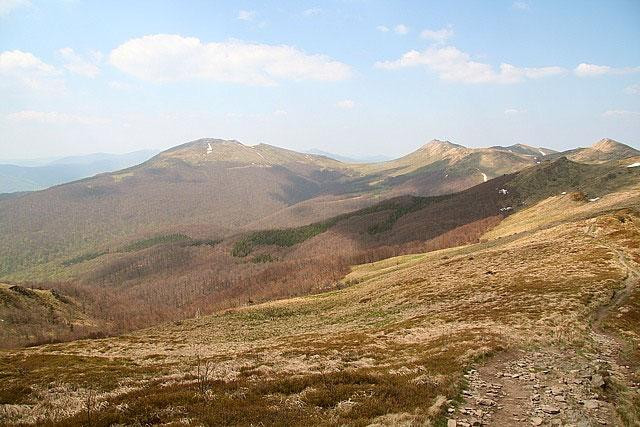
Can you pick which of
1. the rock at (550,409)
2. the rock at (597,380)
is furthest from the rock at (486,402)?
the rock at (597,380)

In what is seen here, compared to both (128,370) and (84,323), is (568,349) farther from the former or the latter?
(84,323)

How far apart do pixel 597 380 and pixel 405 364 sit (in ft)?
45.0

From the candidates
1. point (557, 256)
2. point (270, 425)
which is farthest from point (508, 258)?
point (270, 425)

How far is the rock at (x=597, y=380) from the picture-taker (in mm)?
24261

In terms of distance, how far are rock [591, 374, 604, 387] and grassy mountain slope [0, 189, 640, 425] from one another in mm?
285

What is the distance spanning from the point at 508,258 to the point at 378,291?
32260 mm

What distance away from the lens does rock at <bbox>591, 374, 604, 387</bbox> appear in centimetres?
2426

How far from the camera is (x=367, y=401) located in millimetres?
21578

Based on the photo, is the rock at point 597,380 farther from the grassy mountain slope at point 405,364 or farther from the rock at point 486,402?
the rock at point 486,402

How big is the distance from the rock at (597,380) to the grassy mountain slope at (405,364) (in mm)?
285

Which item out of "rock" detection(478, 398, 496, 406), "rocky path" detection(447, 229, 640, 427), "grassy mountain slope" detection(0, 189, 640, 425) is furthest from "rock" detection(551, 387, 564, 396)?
"rock" detection(478, 398, 496, 406)

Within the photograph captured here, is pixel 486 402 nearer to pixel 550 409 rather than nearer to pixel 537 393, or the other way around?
pixel 550 409

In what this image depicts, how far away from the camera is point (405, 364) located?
32.9 meters

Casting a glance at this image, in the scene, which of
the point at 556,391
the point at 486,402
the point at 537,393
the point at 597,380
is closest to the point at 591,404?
the point at 556,391
